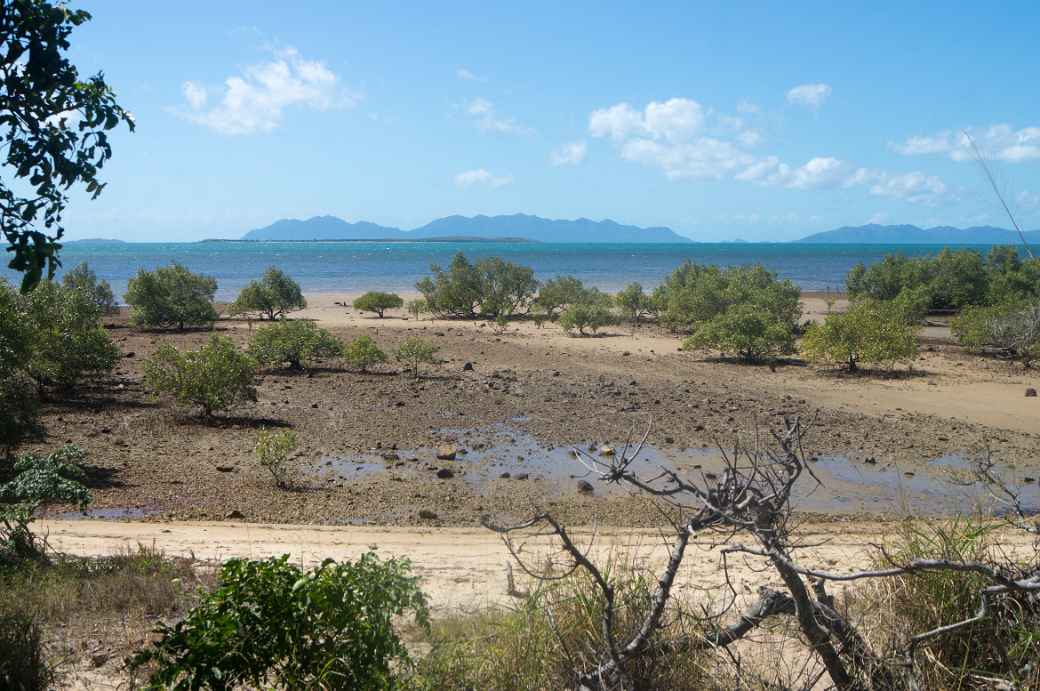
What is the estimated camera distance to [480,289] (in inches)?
1435

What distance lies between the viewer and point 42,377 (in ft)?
53.7

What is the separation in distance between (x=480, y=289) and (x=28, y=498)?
29.3 m

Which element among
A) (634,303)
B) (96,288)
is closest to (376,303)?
(634,303)

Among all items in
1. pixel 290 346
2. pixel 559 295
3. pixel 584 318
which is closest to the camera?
pixel 290 346

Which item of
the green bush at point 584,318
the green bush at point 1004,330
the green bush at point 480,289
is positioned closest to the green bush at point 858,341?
the green bush at point 1004,330

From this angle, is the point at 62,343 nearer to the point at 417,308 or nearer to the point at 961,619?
the point at 961,619

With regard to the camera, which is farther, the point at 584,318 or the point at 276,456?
the point at 584,318

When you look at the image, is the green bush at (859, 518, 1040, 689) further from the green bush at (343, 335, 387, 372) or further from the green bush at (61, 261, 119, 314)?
the green bush at (61, 261, 119, 314)

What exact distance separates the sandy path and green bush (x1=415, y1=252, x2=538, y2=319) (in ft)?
87.5

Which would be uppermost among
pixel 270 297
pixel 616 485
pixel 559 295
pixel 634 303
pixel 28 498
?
pixel 559 295

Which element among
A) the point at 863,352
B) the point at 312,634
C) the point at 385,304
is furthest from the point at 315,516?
the point at 385,304

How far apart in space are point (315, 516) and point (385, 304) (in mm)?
27659

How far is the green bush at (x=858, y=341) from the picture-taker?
69.1 feet

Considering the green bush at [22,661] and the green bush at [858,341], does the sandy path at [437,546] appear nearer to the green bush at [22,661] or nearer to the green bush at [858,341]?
the green bush at [22,661]
